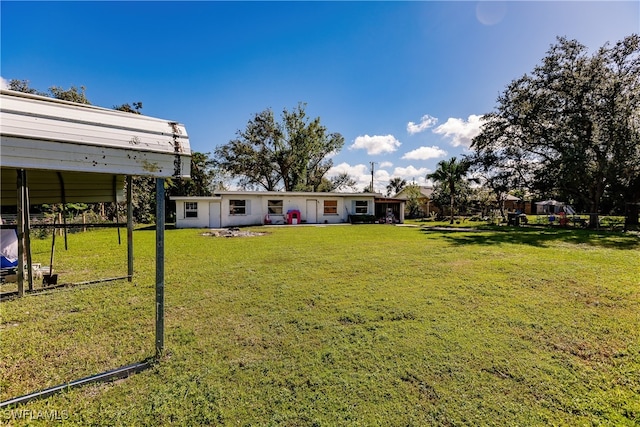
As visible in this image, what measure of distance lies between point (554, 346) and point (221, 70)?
1791cm

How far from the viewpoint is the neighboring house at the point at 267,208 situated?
19.6 meters

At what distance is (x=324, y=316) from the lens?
12.9 ft

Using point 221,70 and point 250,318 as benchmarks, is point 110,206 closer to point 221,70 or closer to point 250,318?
point 221,70

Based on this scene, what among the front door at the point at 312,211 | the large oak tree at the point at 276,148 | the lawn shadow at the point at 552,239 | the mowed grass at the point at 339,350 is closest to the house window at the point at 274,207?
the front door at the point at 312,211

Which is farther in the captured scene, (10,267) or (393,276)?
(393,276)

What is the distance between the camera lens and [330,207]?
77.8ft

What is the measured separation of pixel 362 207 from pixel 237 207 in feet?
35.1

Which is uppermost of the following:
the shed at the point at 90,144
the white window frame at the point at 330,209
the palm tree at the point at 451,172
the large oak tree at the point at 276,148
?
the large oak tree at the point at 276,148

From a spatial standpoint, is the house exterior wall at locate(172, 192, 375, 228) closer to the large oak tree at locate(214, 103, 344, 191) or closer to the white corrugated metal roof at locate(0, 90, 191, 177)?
the large oak tree at locate(214, 103, 344, 191)

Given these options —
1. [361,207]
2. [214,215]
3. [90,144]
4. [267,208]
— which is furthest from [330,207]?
[90,144]

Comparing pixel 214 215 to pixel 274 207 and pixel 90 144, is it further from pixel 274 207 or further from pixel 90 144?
pixel 90 144

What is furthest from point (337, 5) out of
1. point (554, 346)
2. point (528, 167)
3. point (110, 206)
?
point (110, 206)

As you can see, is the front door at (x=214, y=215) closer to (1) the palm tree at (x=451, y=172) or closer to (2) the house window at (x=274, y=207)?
(2) the house window at (x=274, y=207)

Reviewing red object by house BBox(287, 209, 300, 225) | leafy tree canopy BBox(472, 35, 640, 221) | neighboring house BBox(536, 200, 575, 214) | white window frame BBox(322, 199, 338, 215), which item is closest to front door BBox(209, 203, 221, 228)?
red object by house BBox(287, 209, 300, 225)
